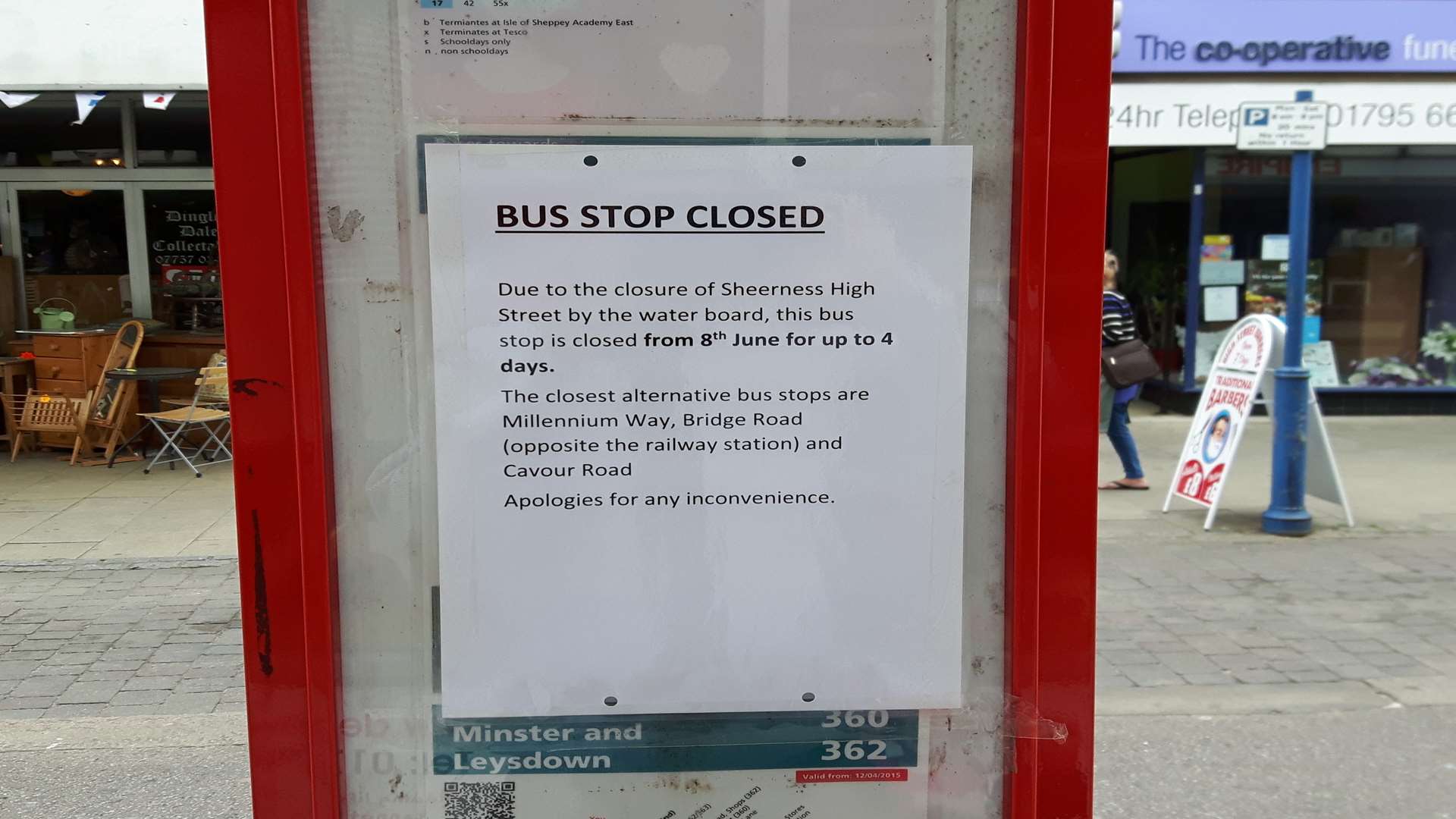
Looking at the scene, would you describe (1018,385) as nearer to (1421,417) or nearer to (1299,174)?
(1299,174)

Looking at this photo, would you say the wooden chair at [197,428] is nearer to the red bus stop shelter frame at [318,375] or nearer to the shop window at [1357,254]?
the red bus stop shelter frame at [318,375]

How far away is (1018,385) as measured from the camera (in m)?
1.49

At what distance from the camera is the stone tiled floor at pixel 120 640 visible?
16.3ft

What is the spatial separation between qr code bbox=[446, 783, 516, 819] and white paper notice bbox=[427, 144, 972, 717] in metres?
0.12

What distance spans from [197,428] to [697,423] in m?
9.58

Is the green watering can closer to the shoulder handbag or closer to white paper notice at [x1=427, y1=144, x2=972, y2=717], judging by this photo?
the shoulder handbag

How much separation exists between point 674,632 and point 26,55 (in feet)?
31.5

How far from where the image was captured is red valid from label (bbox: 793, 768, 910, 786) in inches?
62.3

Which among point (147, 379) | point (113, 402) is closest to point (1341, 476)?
point (147, 379)

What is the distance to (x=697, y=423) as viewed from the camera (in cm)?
150

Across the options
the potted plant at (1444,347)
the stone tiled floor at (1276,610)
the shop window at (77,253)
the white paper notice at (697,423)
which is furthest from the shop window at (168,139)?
the potted plant at (1444,347)

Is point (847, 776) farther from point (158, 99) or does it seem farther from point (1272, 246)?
point (1272, 246)

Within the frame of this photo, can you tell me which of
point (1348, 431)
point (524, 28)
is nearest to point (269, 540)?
point (524, 28)

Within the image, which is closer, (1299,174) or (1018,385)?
(1018,385)
